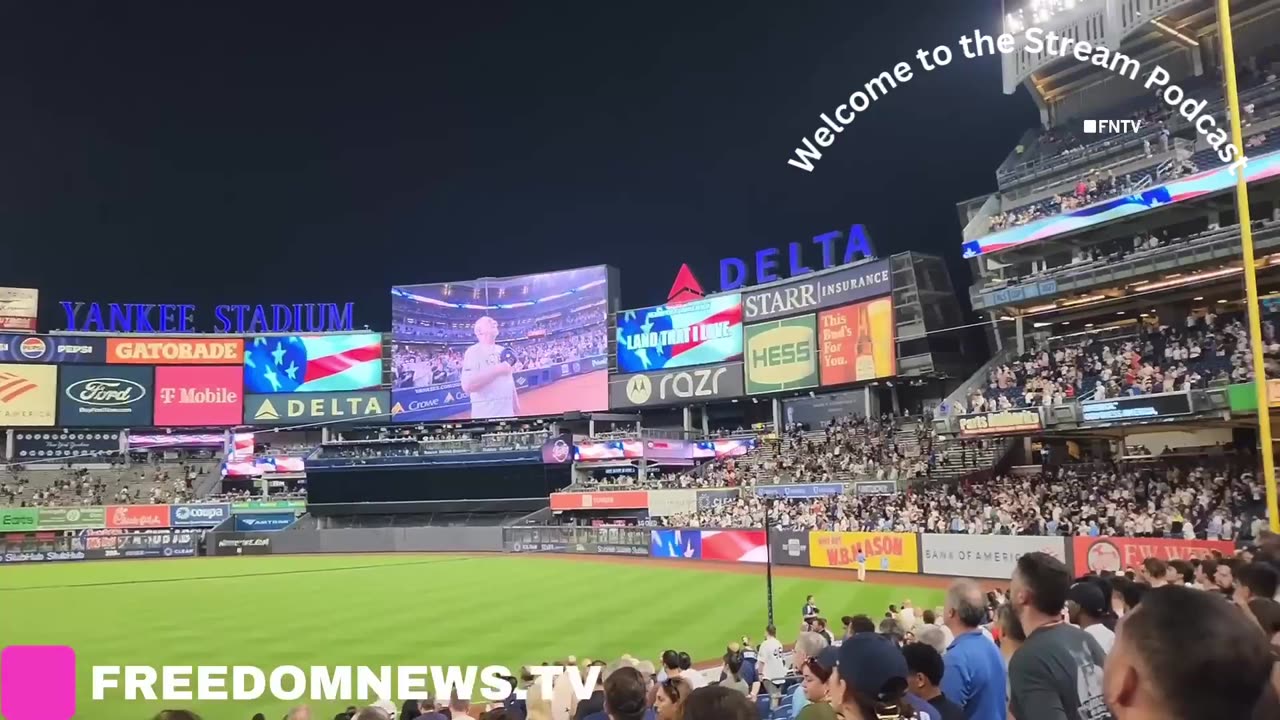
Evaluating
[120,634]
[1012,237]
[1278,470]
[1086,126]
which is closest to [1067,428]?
[1278,470]

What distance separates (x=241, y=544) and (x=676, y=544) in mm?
29123

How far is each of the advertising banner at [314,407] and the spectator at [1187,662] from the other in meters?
68.5

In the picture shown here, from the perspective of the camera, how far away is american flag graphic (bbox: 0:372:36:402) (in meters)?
64.9

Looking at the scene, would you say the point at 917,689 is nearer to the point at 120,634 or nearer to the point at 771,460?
the point at 120,634

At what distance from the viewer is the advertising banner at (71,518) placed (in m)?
56.4

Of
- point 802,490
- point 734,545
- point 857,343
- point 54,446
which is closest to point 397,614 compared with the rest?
point 734,545

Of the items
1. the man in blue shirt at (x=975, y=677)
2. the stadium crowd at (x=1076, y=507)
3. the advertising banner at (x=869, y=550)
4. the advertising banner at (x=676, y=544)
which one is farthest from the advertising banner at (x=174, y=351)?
the man in blue shirt at (x=975, y=677)

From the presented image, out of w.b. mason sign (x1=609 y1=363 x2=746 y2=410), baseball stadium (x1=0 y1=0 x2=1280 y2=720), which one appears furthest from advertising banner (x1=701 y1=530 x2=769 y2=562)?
w.b. mason sign (x1=609 y1=363 x2=746 y2=410)

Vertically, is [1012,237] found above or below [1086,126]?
below

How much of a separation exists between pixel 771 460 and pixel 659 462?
10674mm

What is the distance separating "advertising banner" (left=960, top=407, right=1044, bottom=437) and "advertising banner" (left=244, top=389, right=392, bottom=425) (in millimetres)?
46503

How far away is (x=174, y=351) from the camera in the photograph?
68.9 metres

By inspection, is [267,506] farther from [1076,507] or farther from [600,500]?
[1076,507]

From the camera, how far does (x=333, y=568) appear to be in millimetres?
40000
